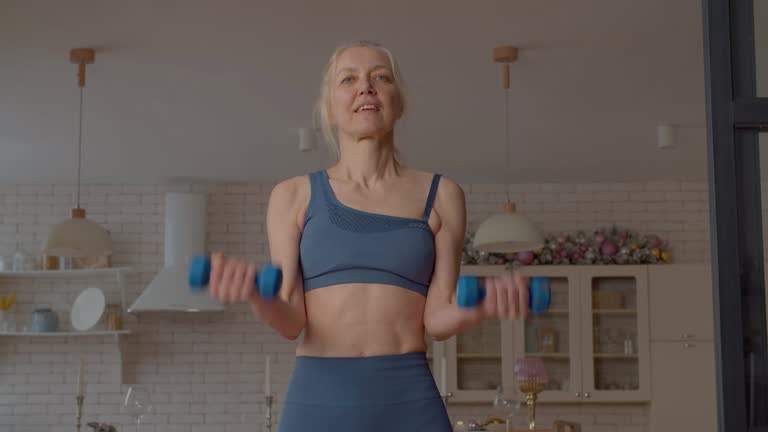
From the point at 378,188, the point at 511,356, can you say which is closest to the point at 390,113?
the point at 378,188

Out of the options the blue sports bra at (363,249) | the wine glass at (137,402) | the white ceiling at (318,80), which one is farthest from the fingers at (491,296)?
the wine glass at (137,402)

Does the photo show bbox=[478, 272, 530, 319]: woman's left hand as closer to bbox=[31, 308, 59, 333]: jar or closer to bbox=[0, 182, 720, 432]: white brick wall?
bbox=[0, 182, 720, 432]: white brick wall

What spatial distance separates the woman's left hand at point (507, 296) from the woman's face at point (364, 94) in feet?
1.12

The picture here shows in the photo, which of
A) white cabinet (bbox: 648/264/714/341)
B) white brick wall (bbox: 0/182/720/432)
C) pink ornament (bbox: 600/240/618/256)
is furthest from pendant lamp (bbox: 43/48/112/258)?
white cabinet (bbox: 648/264/714/341)

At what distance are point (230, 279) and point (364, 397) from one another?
0.91ft

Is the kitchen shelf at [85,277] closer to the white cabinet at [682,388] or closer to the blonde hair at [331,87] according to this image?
the white cabinet at [682,388]

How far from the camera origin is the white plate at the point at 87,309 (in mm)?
8133

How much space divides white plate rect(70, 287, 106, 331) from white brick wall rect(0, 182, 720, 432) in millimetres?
119

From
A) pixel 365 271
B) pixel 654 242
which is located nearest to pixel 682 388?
pixel 654 242

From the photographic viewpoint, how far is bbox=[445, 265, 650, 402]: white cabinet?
794cm

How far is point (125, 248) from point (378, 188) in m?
7.09

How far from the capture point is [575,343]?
8.01 metres

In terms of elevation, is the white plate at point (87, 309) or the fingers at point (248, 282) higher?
the white plate at point (87, 309)

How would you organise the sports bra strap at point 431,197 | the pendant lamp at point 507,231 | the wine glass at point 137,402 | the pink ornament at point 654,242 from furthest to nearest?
the pink ornament at point 654,242 → the wine glass at point 137,402 → the pendant lamp at point 507,231 → the sports bra strap at point 431,197
